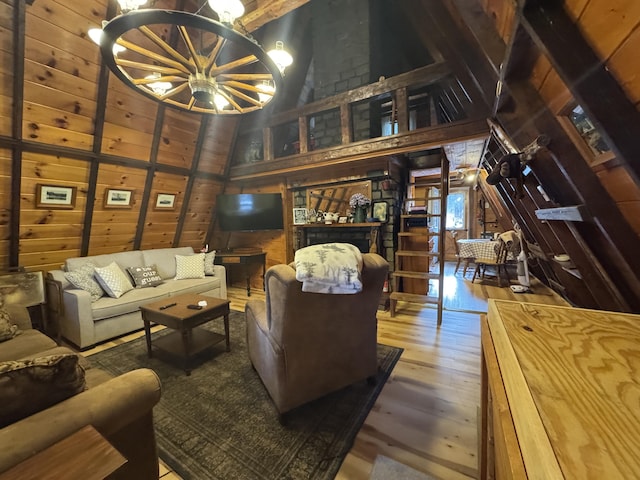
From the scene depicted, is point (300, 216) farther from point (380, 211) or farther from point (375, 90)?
point (375, 90)

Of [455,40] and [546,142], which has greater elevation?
[455,40]

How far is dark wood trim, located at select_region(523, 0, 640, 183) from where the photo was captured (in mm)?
930

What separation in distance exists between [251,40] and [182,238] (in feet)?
13.1

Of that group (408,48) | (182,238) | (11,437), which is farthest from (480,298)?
(182,238)

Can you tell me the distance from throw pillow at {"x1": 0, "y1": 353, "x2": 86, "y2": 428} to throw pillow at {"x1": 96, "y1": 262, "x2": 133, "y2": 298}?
263cm

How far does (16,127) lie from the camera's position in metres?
2.53

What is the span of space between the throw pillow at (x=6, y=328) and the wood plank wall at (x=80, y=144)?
1.43 m

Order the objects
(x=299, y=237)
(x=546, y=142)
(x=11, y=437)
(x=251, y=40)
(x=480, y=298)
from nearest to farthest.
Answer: (x=11, y=437) < (x=546, y=142) < (x=251, y=40) < (x=480, y=298) < (x=299, y=237)

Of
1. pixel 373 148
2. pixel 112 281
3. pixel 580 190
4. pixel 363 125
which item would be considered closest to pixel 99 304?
pixel 112 281

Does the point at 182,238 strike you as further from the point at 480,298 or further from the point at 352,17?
the point at 480,298

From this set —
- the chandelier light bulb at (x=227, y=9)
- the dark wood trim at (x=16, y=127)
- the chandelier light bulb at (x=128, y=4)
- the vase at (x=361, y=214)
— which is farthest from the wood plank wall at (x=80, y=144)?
the vase at (x=361, y=214)

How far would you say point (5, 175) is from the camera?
8.76ft

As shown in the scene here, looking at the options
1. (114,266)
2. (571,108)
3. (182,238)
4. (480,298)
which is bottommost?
(480,298)

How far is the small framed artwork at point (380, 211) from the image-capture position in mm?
3662
